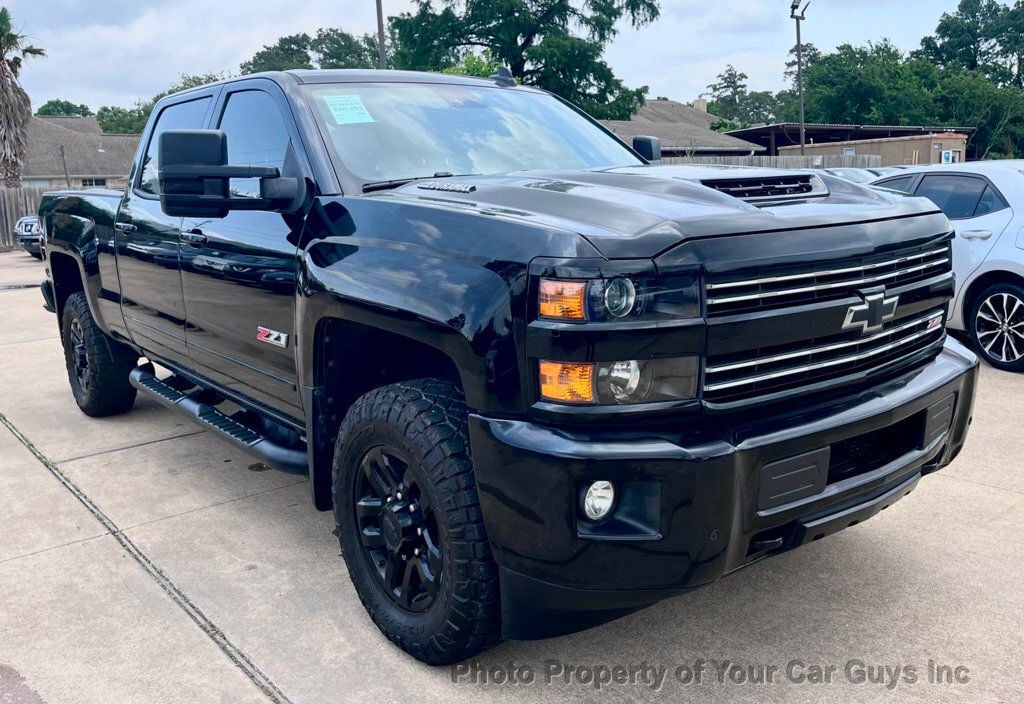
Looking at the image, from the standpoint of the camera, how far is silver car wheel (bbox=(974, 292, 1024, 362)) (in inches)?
Result: 255

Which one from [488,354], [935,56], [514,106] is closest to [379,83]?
[514,106]

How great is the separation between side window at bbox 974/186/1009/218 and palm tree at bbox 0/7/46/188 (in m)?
29.2

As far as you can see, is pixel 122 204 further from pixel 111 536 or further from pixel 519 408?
pixel 519 408

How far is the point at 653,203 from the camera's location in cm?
257

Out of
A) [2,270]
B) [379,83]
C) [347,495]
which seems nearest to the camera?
[347,495]

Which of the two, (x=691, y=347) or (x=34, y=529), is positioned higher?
(x=691, y=347)

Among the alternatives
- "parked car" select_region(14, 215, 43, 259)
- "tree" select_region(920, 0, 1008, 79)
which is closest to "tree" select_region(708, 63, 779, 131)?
"tree" select_region(920, 0, 1008, 79)

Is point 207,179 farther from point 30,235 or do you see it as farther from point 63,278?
point 30,235

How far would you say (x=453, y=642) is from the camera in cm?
262

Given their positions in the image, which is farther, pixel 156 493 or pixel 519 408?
pixel 156 493

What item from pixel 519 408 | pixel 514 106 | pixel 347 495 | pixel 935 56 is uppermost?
pixel 935 56

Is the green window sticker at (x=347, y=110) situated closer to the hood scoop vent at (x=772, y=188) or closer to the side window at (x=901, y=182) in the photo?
the hood scoop vent at (x=772, y=188)

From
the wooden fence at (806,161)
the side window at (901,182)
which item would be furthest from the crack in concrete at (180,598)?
the wooden fence at (806,161)

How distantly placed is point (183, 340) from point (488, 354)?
248 cm
